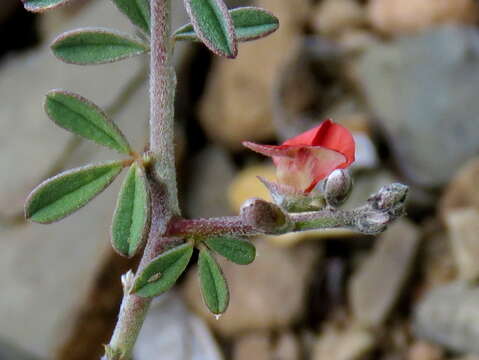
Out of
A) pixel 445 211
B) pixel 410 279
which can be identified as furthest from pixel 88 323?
pixel 445 211

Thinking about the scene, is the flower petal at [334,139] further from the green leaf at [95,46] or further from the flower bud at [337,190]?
the green leaf at [95,46]

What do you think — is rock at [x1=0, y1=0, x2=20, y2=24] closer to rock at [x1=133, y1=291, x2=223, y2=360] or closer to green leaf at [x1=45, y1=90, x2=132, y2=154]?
rock at [x1=133, y1=291, x2=223, y2=360]

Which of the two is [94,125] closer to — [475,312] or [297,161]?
[297,161]

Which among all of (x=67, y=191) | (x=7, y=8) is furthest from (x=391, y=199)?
(x=7, y=8)

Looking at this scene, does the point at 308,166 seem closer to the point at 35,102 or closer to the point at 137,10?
the point at 137,10

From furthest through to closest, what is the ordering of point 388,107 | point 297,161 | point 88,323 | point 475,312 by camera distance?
point 388,107 < point 88,323 < point 475,312 < point 297,161

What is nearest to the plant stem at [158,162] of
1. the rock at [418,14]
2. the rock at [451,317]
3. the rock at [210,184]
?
the rock at [451,317]
